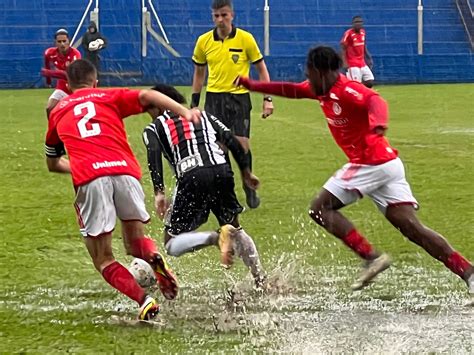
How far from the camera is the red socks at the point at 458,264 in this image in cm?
729

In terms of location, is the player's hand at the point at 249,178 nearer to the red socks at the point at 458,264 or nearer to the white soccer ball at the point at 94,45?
the red socks at the point at 458,264

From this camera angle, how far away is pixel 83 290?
7.85 metres

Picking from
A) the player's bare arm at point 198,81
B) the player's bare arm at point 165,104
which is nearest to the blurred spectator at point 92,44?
the player's bare arm at point 198,81

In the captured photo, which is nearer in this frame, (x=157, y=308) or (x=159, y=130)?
(x=157, y=308)

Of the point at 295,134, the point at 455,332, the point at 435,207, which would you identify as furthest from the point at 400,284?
the point at 295,134

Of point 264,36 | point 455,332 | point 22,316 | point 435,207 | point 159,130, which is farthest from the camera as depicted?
point 264,36

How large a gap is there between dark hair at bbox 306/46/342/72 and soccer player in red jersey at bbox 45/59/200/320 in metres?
1.22

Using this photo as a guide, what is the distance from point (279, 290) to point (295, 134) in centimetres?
1168

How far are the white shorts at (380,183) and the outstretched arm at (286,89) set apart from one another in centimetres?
66

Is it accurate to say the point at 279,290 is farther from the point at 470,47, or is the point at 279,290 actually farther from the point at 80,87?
the point at 470,47

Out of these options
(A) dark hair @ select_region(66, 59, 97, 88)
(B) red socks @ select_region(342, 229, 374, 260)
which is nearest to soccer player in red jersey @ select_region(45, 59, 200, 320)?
(A) dark hair @ select_region(66, 59, 97, 88)

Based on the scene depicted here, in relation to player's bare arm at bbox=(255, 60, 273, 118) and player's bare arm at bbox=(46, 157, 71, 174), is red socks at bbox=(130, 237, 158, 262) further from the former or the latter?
player's bare arm at bbox=(255, 60, 273, 118)

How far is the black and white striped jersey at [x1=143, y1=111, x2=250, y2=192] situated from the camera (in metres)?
7.36

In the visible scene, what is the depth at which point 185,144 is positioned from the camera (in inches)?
290
